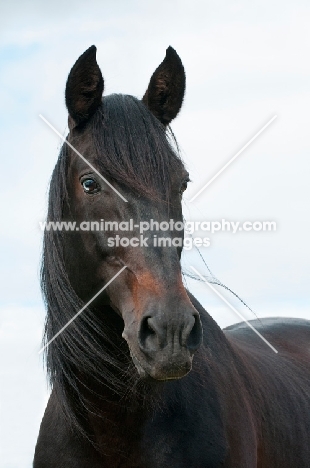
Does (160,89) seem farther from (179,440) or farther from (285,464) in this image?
(285,464)

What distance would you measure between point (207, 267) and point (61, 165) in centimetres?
103

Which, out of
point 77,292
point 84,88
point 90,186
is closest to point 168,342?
point 77,292

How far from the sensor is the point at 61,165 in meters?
4.54

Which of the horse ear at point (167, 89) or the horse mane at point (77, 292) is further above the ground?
the horse ear at point (167, 89)

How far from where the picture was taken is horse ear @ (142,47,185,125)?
469 centimetres

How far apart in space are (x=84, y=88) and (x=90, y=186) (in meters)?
0.64

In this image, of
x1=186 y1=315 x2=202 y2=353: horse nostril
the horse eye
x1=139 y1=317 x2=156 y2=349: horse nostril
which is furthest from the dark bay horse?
x1=186 y1=315 x2=202 y2=353: horse nostril

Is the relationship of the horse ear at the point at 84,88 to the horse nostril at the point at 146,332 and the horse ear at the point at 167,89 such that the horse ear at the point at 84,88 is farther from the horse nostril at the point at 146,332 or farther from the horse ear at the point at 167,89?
the horse nostril at the point at 146,332

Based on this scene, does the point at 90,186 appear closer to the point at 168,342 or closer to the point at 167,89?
the point at 167,89

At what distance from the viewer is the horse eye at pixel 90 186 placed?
4.21 metres

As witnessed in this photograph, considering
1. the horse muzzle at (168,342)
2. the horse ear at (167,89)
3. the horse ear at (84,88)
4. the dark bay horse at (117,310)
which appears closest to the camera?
the horse muzzle at (168,342)

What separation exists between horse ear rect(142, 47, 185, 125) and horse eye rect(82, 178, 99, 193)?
71 cm

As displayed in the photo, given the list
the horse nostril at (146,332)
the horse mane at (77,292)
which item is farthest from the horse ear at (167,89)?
the horse nostril at (146,332)

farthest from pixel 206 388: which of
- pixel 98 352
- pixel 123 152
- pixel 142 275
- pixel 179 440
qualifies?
pixel 123 152
